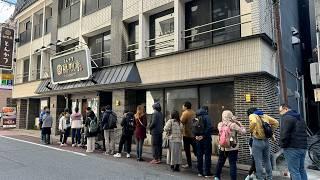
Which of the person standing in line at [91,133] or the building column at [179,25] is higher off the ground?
the building column at [179,25]

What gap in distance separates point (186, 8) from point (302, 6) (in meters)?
10.9

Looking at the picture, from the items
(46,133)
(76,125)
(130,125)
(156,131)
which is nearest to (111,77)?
(76,125)

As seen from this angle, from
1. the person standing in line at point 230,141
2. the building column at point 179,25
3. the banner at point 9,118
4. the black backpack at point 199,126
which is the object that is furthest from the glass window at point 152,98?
the banner at point 9,118

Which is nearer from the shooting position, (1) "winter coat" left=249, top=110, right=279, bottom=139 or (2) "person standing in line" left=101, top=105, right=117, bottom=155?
(1) "winter coat" left=249, top=110, right=279, bottom=139

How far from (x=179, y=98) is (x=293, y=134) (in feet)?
23.5

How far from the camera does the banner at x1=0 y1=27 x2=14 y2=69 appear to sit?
82.5 ft

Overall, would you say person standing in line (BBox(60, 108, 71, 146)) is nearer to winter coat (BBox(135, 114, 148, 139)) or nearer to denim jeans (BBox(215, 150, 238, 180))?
winter coat (BBox(135, 114, 148, 139))

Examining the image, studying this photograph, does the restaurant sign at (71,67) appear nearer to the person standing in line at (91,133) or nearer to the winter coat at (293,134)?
the person standing in line at (91,133)

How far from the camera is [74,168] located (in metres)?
9.34

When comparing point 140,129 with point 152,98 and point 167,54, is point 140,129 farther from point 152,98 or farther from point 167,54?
point 152,98

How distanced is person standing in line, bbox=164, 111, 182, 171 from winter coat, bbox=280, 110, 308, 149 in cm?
323

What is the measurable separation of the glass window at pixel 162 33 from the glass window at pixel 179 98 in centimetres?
175

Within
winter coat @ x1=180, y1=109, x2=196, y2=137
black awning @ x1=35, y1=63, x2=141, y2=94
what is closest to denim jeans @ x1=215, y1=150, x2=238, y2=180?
winter coat @ x1=180, y1=109, x2=196, y2=137

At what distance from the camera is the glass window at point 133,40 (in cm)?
1550
